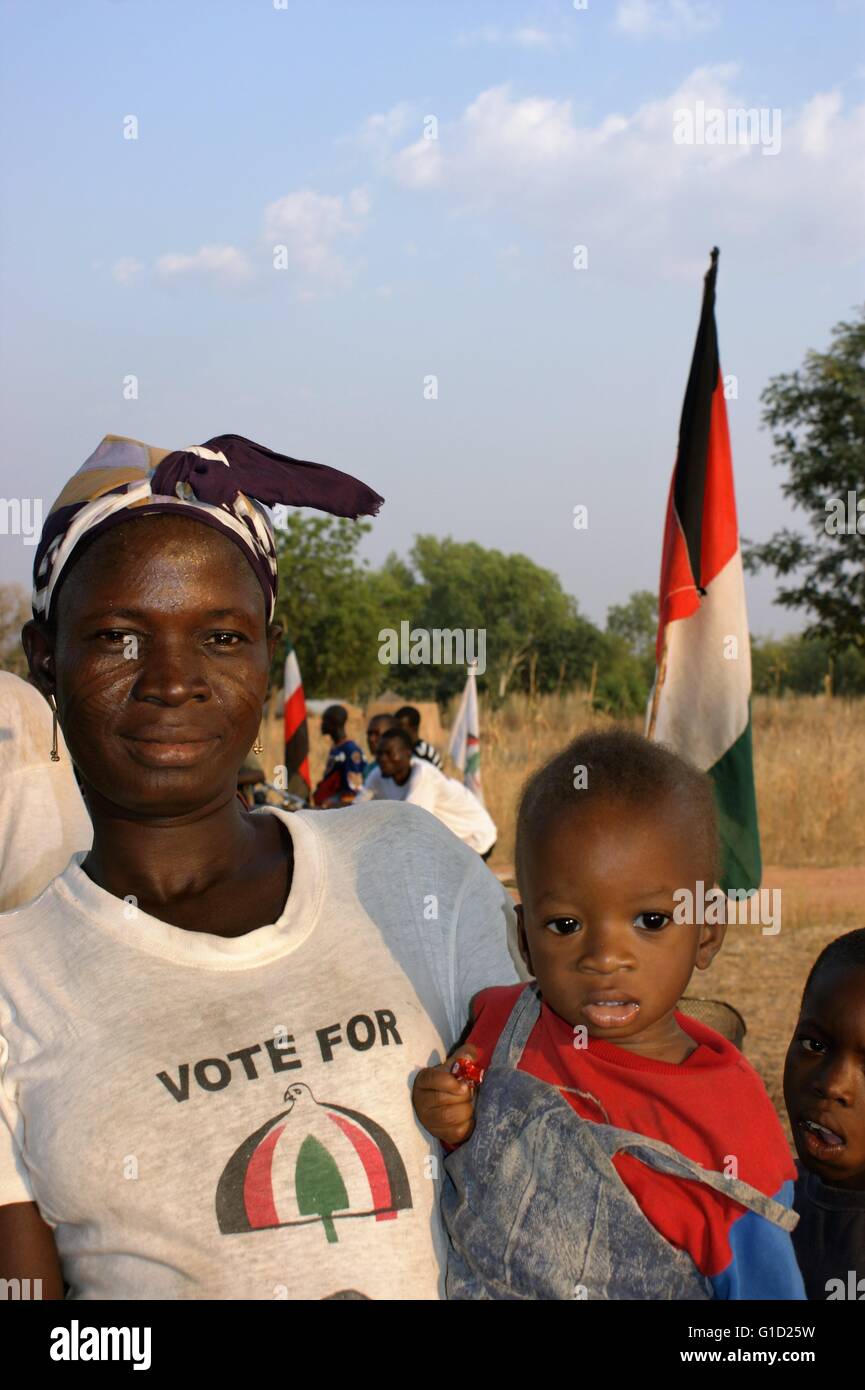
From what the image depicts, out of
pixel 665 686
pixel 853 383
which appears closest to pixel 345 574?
pixel 853 383

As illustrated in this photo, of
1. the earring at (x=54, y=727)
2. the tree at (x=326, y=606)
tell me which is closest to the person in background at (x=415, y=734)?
the earring at (x=54, y=727)

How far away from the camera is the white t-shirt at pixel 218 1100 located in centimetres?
158

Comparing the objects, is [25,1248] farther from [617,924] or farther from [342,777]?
[342,777]

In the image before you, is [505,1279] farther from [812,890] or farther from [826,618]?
[826,618]

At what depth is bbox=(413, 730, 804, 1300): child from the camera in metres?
1.64

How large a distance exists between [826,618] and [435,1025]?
57.8 feet

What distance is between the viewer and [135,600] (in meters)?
1.77

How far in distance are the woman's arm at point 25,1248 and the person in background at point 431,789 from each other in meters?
7.66

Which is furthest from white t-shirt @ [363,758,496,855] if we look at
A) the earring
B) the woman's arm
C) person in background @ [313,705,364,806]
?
the woman's arm

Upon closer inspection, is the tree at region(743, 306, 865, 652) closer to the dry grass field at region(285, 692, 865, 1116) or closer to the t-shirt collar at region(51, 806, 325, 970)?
the dry grass field at region(285, 692, 865, 1116)

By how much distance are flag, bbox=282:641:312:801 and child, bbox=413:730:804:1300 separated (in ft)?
34.3

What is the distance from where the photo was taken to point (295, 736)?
41.0 ft

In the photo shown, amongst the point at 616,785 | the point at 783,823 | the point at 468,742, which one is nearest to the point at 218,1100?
the point at 616,785

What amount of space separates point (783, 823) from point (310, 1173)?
1324 centimetres
